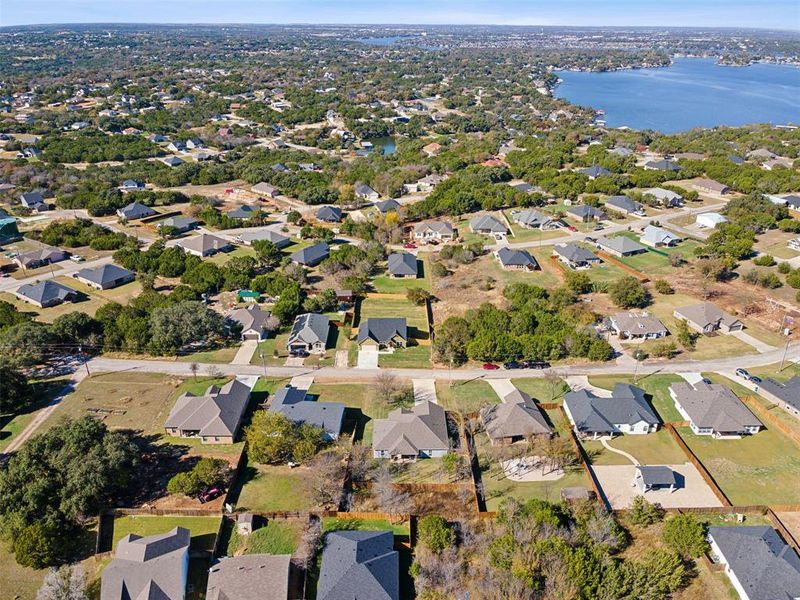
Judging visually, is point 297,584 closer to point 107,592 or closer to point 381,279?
point 107,592

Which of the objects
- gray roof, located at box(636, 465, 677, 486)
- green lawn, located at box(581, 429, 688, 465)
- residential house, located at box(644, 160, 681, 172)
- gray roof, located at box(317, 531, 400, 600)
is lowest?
green lawn, located at box(581, 429, 688, 465)

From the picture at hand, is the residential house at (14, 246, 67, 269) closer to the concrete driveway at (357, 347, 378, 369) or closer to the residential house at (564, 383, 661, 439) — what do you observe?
the concrete driveway at (357, 347, 378, 369)

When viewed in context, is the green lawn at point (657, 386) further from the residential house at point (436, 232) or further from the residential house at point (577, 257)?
the residential house at point (436, 232)

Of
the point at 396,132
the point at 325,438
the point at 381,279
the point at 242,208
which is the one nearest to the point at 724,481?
the point at 325,438

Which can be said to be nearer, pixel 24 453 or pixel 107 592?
pixel 107 592

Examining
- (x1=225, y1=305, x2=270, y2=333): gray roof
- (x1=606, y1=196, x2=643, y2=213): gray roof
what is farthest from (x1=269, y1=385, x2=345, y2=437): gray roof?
(x1=606, y1=196, x2=643, y2=213): gray roof

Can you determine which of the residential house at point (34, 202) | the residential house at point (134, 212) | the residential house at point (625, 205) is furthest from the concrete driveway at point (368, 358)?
the residential house at point (34, 202)
